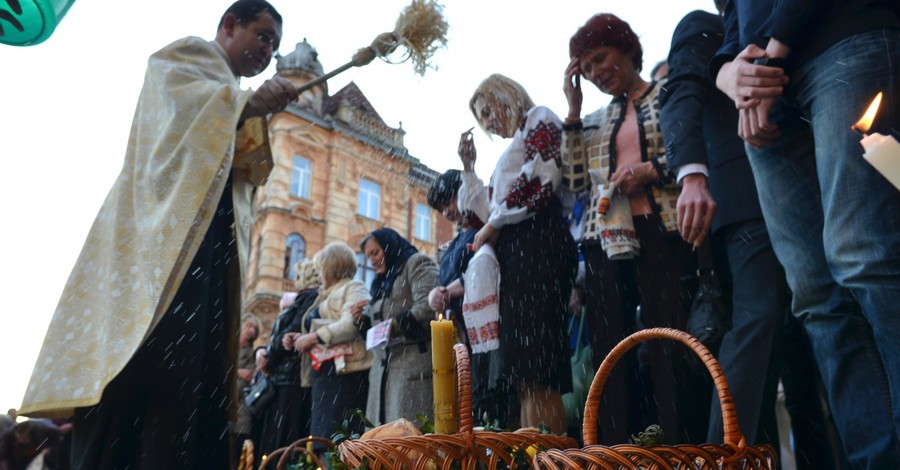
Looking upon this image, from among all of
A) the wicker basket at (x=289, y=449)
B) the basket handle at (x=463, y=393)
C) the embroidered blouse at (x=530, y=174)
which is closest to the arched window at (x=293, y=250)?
the embroidered blouse at (x=530, y=174)

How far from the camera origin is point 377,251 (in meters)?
4.92

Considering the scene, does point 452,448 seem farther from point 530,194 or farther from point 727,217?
point 530,194

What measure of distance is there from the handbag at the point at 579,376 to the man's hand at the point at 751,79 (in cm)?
177

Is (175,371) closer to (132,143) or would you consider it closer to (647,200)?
(132,143)

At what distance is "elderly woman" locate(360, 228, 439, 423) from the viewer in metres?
4.22

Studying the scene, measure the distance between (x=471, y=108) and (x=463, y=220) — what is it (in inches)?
26.2

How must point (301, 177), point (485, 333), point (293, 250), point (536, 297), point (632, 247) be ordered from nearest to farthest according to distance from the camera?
point (632, 247) → point (536, 297) → point (485, 333) → point (293, 250) → point (301, 177)

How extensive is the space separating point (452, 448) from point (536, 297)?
1.64 m

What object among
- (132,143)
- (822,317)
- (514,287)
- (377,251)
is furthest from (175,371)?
(377,251)

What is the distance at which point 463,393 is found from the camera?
1663mm

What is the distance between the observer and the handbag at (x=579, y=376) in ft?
11.1

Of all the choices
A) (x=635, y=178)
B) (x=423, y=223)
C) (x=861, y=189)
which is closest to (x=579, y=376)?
(x=635, y=178)

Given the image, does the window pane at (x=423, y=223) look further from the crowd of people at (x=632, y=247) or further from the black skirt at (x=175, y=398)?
the black skirt at (x=175, y=398)

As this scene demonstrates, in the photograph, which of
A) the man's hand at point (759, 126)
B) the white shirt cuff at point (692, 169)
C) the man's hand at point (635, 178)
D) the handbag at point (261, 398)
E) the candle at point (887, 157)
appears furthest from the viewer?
the handbag at point (261, 398)
